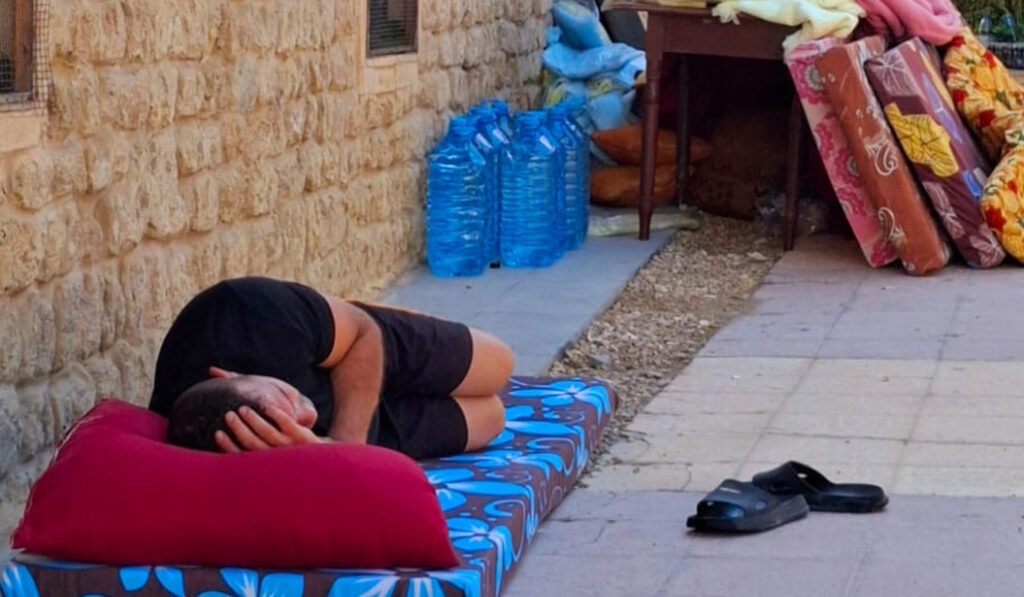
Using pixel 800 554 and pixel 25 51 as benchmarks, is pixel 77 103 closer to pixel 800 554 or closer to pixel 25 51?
pixel 25 51

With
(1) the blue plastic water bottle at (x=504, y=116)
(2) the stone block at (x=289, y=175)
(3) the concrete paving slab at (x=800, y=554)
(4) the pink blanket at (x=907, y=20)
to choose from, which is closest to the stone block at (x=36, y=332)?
(3) the concrete paving slab at (x=800, y=554)

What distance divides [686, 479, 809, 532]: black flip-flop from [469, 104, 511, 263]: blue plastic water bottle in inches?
135

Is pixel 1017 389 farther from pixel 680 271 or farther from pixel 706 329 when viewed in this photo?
pixel 680 271

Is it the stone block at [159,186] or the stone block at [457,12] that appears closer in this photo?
the stone block at [159,186]

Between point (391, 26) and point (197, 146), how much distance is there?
Result: 6.95 feet

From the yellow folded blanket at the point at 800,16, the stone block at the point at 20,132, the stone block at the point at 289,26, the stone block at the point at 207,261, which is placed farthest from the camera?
the yellow folded blanket at the point at 800,16

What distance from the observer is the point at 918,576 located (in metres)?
3.81

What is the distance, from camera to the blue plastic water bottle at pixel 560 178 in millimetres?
7789

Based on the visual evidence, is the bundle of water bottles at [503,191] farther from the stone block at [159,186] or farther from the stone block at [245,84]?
the stone block at [159,186]

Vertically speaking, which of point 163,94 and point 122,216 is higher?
point 163,94

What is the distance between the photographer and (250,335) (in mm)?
3836

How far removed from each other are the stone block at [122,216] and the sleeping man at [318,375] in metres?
0.60

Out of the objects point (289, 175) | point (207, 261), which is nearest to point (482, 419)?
point (207, 261)

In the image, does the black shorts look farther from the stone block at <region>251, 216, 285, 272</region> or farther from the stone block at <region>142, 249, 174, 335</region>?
the stone block at <region>251, 216, 285, 272</region>
